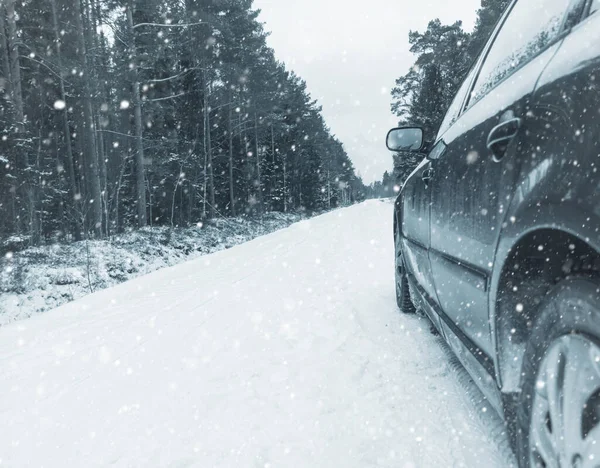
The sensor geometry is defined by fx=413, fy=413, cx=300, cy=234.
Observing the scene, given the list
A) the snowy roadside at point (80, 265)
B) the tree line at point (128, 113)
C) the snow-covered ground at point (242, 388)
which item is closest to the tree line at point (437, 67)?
the tree line at point (128, 113)

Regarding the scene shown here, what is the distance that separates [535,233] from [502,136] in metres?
0.44

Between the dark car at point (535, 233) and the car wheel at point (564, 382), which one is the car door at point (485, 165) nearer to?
the dark car at point (535, 233)

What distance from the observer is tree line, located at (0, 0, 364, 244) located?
42.0 ft

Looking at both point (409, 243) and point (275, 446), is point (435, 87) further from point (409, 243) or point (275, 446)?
point (275, 446)

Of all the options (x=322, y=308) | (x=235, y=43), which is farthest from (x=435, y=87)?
(x=322, y=308)

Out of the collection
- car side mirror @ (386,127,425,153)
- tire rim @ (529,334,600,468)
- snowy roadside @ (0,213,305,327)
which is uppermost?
car side mirror @ (386,127,425,153)

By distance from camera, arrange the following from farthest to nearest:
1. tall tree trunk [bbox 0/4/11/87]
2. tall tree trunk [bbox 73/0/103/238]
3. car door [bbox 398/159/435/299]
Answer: tall tree trunk [bbox 73/0/103/238], tall tree trunk [bbox 0/4/11/87], car door [bbox 398/159/435/299]

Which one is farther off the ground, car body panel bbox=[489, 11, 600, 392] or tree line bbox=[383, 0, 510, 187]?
tree line bbox=[383, 0, 510, 187]

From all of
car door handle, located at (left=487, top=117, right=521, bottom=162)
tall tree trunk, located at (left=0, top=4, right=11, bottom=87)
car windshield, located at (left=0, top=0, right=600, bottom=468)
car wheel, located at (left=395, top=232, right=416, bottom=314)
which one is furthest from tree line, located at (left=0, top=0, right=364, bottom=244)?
car door handle, located at (left=487, top=117, right=521, bottom=162)

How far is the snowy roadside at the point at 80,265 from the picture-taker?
7945mm

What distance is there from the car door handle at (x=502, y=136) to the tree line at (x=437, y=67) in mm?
25598

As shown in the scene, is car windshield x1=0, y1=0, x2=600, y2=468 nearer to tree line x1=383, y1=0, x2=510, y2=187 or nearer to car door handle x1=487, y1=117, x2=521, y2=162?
car door handle x1=487, y1=117, x2=521, y2=162

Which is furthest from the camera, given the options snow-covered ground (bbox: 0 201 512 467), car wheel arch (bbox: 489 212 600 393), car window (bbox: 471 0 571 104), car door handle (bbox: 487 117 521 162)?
snow-covered ground (bbox: 0 201 512 467)

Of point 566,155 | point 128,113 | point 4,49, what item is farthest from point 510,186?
point 128,113
